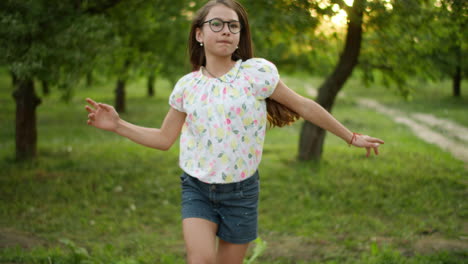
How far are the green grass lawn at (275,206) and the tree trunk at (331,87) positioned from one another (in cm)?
31

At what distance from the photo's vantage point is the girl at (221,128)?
254cm

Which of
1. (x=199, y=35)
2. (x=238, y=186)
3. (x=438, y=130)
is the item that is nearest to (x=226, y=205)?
(x=238, y=186)

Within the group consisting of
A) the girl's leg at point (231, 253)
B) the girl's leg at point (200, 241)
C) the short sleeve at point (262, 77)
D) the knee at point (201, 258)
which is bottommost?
the girl's leg at point (231, 253)

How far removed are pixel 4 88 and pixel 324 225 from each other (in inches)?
1304

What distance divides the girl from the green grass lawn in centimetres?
161

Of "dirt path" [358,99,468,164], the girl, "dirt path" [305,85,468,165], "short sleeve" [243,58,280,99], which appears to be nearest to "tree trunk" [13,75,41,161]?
the girl

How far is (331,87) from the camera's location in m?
8.53

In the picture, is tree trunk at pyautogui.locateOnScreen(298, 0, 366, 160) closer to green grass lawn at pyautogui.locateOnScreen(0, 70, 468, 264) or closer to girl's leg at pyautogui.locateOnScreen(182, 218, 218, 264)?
green grass lawn at pyautogui.locateOnScreen(0, 70, 468, 264)

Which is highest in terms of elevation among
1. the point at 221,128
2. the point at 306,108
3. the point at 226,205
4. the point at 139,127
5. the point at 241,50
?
the point at 241,50

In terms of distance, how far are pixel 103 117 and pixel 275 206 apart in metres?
4.39

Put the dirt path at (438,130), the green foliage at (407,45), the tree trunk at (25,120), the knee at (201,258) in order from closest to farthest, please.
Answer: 1. the knee at (201,258)
2. the green foliage at (407,45)
3. the tree trunk at (25,120)
4. the dirt path at (438,130)

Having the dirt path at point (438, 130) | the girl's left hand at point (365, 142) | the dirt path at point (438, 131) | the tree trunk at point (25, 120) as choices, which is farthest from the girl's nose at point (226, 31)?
the dirt path at point (438, 131)

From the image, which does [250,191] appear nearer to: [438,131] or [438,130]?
[438,131]

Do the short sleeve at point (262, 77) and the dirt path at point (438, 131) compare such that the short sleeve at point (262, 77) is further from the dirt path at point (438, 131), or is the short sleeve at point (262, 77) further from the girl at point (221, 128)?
the dirt path at point (438, 131)
